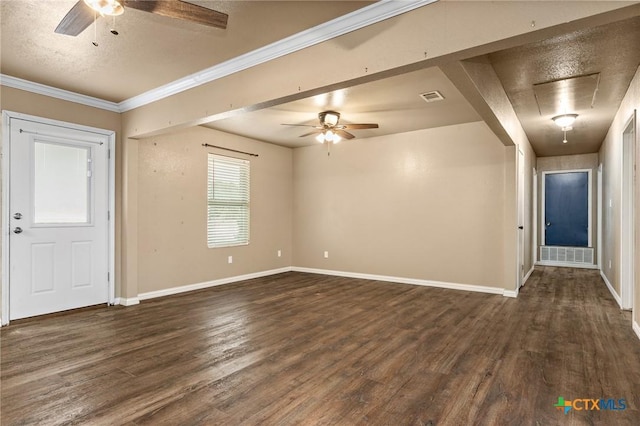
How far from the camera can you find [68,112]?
4203 millimetres

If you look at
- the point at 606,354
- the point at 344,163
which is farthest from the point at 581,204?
the point at 606,354

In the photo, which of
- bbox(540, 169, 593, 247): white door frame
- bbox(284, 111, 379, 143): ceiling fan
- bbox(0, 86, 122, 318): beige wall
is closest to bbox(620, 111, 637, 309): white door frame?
bbox(284, 111, 379, 143): ceiling fan

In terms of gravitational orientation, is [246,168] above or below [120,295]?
above

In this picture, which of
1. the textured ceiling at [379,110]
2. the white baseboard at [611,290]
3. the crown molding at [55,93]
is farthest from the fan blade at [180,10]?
the white baseboard at [611,290]

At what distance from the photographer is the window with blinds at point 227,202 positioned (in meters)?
5.86

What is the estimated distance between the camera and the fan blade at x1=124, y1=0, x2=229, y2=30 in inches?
76.9

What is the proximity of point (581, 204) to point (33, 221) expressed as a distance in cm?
1016

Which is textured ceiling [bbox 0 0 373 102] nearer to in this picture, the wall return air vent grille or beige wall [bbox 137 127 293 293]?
beige wall [bbox 137 127 293 293]

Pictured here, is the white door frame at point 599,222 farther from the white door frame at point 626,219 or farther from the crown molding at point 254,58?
the crown molding at point 254,58

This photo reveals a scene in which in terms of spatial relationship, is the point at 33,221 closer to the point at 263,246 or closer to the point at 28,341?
the point at 28,341

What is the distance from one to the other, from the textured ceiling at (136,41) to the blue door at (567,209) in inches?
319

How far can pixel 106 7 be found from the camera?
191 cm

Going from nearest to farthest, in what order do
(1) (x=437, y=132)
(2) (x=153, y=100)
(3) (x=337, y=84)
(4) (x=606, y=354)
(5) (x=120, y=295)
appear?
(3) (x=337, y=84)
(4) (x=606, y=354)
(2) (x=153, y=100)
(5) (x=120, y=295)
(1) (x=437, y=132)

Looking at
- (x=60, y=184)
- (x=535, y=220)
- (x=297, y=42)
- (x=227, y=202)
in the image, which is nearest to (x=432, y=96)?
(x=297, y=42)
